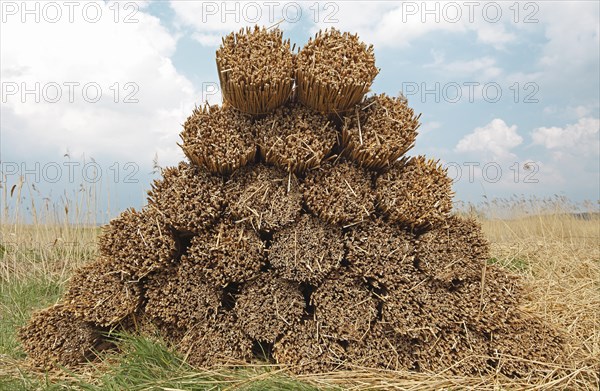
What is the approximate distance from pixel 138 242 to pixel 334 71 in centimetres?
→ 185

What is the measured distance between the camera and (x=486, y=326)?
133 inches

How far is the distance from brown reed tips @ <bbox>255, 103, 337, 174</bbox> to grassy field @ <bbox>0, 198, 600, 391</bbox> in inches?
54.8

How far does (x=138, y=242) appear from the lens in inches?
136

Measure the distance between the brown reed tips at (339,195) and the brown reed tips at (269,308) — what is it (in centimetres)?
58

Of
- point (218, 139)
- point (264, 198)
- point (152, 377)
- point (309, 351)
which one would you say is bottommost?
point (152, 377)

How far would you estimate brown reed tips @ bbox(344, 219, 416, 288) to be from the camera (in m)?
3.30

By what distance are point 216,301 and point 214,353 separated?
357 millimetres

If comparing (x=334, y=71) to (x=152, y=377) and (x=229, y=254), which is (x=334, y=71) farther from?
→ (x=152, y=377)

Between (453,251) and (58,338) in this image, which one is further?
(58,338)

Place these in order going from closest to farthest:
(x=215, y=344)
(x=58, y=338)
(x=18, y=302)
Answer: (x=215, y=344)
(x=58, y=338)
(x=18, y=302)

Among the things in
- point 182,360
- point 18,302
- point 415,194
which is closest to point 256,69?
point 415,194

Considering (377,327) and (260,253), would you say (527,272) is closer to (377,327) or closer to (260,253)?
(377,327)

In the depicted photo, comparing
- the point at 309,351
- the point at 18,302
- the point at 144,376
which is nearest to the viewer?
the point at 144,376

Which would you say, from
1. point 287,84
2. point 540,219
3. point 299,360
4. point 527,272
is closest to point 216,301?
point 299,360
